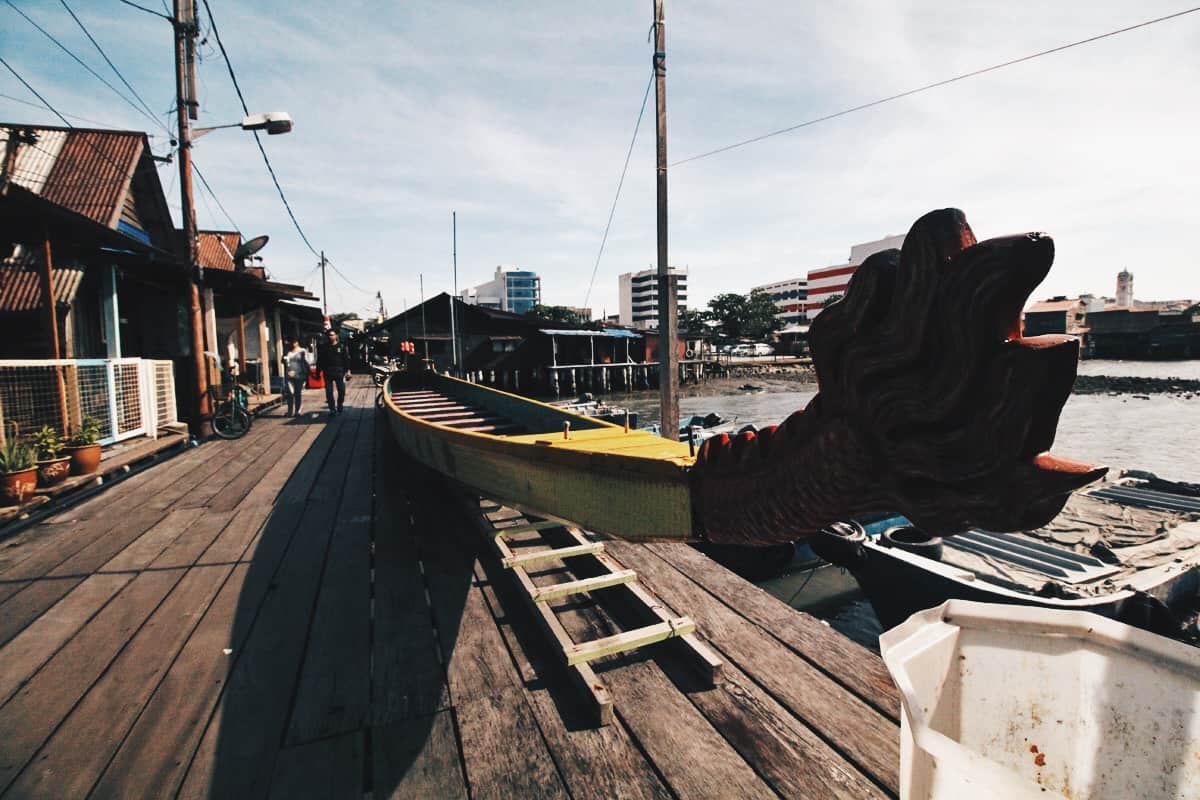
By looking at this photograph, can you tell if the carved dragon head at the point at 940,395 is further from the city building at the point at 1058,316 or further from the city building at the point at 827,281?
the city building at the point at 827,281

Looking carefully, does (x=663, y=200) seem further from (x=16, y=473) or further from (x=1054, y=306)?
(x=1054, y=306)

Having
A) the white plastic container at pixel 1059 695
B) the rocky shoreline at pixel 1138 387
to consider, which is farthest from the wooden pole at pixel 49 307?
the rocky shoreline at pixel 1138 387

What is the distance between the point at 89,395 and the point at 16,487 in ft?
→ 7.47

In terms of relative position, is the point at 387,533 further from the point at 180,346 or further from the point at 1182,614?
the point at 180,346

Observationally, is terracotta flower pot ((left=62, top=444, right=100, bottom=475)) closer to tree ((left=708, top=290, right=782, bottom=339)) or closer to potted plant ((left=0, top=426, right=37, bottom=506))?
potted plant ((left=0, top=426, right=37, bottom=506))

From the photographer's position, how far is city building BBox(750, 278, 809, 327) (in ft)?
354

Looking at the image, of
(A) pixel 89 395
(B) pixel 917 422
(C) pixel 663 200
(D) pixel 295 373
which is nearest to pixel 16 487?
(A) pixel 89 395

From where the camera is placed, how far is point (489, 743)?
87.8 inches

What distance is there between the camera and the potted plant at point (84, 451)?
19.6 feet

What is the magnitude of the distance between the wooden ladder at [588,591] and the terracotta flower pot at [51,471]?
4825mm

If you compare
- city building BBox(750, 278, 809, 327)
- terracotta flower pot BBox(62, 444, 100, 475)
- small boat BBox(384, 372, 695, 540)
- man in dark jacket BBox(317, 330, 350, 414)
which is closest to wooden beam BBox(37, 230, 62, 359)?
terracotta flower pot BBox(62, 444, 100, 475)

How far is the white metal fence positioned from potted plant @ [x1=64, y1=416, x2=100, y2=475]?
Result: 0.34 metres

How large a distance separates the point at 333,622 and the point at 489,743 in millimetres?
1473

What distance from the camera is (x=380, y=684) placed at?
2600 millimetres
